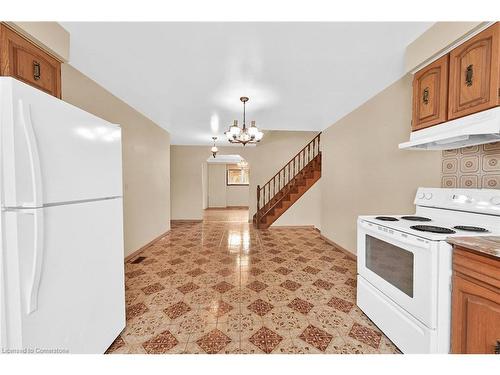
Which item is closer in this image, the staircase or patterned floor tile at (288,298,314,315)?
patterned floor tile at (288,298,314,315)

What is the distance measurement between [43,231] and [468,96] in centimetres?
281

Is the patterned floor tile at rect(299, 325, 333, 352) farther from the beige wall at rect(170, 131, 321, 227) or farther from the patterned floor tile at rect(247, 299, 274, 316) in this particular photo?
the beige wall at rect(170, 131, 321, 227)

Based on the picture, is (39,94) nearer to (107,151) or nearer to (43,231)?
(107,151)

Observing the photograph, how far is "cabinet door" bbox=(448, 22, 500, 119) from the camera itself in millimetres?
1308

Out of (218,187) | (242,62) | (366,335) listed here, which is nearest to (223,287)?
(366,335)

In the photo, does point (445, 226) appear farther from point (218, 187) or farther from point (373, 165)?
point (218, 187)

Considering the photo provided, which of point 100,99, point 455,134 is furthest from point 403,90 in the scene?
point 100,99

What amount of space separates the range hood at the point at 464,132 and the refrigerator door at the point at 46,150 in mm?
2556

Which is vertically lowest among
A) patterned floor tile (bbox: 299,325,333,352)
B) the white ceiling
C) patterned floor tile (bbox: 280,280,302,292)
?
patterned floor tile (bbox: 280,280,302,292)

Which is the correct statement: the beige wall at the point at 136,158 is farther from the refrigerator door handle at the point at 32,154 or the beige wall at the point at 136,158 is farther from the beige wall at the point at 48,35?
the refrigerator door handle at the point at 32,154

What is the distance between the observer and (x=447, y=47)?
1.61m

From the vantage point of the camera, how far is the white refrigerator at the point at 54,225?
944 mm

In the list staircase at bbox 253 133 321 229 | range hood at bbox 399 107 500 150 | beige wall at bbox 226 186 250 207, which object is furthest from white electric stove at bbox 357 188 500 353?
beige wall at bbox 226 186 250 207

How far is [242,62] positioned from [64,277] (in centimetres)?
231
